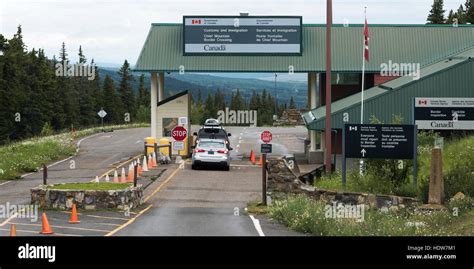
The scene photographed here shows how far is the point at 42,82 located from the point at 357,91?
191 feet

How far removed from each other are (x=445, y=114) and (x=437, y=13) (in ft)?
219

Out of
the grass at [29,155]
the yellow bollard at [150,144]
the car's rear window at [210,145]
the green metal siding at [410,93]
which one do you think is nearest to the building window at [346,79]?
the green metal siding at [410,93]

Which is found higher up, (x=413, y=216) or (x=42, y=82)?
(x=42, y=82)

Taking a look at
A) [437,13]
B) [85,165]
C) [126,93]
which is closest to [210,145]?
[85,165]

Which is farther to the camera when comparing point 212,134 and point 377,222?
point 212,134

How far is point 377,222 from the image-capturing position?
18.8 m

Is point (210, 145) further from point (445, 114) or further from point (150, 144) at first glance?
point (445, 114)

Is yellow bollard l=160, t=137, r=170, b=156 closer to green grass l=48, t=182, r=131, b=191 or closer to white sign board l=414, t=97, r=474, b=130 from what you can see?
green grass l=48, t=182, r=131, b=191

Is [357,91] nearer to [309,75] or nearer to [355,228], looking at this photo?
[309,75]

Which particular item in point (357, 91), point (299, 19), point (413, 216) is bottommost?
point (413, 216)

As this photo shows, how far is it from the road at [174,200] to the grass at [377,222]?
0.51 metres

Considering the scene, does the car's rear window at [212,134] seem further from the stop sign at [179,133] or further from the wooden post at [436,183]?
the wooden post at [436,183]

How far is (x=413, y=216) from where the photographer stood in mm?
21062

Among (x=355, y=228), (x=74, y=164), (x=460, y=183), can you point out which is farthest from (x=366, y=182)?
(x=74, y=164)
